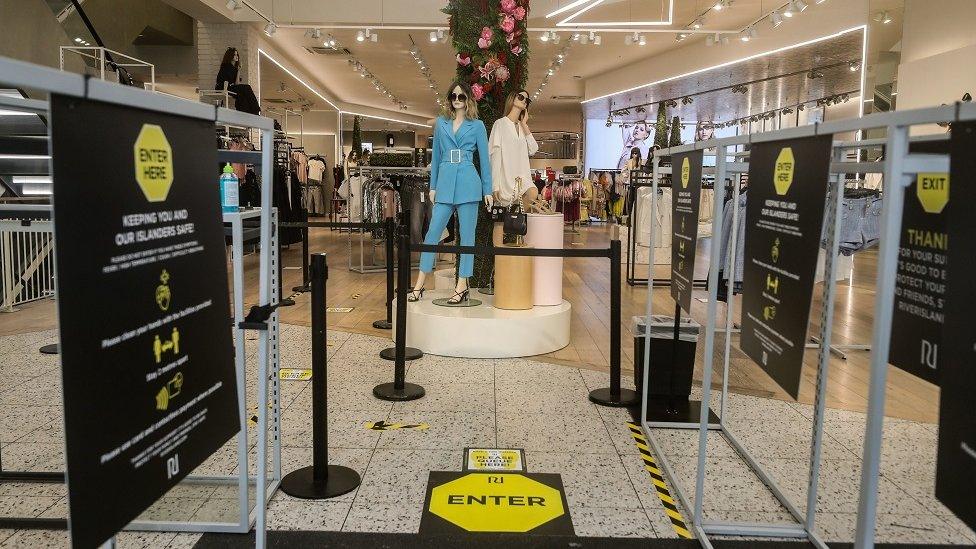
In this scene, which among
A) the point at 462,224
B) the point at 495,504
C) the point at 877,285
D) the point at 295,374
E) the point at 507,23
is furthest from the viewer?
the point at 507,23

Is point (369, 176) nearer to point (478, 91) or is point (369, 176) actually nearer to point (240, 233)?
point (478, 91)

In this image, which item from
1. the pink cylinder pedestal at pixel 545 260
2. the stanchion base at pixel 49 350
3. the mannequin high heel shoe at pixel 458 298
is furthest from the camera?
the mannequin high heel shoe at pixel 458 298

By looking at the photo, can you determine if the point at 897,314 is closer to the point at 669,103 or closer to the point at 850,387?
the point at 850,387

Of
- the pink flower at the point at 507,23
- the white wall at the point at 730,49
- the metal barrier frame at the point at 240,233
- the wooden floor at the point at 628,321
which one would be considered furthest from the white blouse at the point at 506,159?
the white wall at the point at 730,49

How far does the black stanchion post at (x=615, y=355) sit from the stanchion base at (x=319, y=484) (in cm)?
160

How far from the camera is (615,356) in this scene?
12.8ft

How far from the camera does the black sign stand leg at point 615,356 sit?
376 cm

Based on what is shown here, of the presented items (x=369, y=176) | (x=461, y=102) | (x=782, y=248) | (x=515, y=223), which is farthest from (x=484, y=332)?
(x=369, y=176)

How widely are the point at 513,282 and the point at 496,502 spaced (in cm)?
258

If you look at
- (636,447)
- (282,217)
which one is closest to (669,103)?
(282,217)

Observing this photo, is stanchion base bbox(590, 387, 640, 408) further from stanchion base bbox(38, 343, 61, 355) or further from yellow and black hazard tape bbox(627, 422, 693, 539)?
stanchion base bbox(38, 343, 61, 355)

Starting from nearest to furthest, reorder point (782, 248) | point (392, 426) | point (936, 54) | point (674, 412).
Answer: point (782, 248) → point (392, 426) → point (674, 412) → point (936, 54)

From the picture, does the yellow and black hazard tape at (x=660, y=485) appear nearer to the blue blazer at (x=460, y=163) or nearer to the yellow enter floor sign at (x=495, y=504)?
the yellow enter floor sign at (x=495, y=504)

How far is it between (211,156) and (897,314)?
1.83 meters
